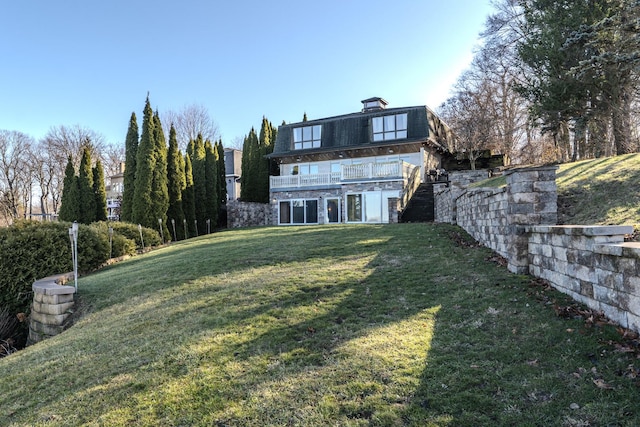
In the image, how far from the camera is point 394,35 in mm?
13203

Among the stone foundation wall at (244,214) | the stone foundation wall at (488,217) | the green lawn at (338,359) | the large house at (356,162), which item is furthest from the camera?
the stone foundation wall at (244,214)

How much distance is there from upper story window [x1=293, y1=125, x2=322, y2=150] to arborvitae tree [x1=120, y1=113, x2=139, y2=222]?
9844 mm

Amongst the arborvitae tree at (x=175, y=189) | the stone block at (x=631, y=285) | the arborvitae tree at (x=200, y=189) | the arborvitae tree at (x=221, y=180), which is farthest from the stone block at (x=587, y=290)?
the arborvitae tree at (x=221, y=180)

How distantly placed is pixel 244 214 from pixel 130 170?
7.51m

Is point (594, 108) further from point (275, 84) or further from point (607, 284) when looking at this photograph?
point (275, 84)

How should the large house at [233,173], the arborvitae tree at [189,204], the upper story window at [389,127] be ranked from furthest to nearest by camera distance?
→ the large house at [233,173] < the upper story window at [389,127] < the arborvitae tree at [189,204]

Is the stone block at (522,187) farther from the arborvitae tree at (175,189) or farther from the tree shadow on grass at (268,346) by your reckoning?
the arborvitae tree at (175,189)

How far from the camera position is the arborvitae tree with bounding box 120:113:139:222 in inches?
731

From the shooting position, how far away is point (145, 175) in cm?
1816

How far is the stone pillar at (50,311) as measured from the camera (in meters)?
6.86

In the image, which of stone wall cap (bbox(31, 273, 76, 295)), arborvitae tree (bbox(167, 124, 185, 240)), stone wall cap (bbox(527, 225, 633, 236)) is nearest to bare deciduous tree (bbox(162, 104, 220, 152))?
arborvitae tree (bbox(167, 124, 185, 240))

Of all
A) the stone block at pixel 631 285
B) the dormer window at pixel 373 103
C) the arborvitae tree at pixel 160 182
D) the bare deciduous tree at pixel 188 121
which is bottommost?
Answer: the stone block at pixel 631 285

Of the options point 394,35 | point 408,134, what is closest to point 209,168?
point 408,134

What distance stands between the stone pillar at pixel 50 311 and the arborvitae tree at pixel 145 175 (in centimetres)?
1096
